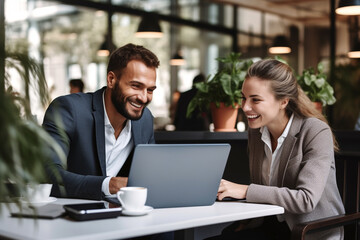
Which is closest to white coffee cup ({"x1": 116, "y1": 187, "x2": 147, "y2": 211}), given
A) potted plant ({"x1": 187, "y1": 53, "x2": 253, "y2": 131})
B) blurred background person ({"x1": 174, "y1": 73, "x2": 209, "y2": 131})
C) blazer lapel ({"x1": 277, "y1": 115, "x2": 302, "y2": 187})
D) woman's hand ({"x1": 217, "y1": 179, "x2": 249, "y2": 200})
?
woman's hand ({"x1": 217, "y1": 179, "x2": 249, "y2": 200})

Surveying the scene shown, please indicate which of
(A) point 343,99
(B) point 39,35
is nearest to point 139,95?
(B) point 39,35

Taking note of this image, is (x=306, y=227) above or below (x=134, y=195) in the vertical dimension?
below

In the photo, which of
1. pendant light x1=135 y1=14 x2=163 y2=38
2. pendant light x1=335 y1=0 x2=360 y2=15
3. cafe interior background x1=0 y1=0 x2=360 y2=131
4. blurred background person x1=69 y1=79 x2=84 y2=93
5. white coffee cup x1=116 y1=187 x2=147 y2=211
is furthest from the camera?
cafe interior background x1=0 y1=0 x2=360 y2=131

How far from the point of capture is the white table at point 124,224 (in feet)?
4.89

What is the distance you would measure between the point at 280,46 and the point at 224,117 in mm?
6762

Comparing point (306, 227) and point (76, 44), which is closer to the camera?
point (306, 227)

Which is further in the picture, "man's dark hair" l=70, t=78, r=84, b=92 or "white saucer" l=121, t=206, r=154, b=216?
Result: "man's dark hair" l=70, t=78, r=84, b=92

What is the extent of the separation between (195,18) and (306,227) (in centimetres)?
907

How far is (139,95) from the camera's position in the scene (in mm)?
2572

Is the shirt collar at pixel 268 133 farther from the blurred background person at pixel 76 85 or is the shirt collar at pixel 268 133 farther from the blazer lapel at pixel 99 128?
the blurred background person at pixel 76 85

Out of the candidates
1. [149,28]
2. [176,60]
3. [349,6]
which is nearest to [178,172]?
[349,6]

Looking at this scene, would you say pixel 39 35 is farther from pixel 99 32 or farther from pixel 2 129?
pixel 2 129

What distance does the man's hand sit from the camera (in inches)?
80.5

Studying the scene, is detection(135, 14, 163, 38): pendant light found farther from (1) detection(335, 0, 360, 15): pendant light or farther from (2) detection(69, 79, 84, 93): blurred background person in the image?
(1) detection(335, 0, 360, 15): pendant light
